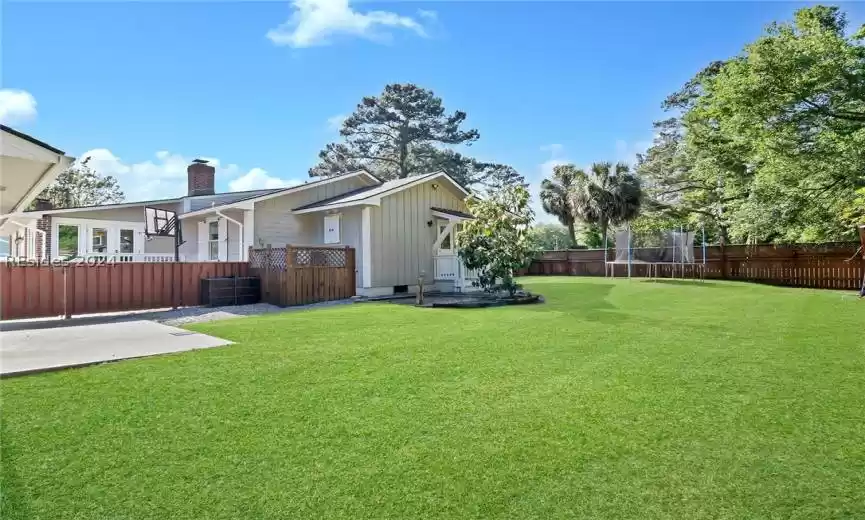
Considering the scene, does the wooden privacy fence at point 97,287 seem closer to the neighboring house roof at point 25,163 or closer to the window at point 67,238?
the neighboring house roof at point 25,163

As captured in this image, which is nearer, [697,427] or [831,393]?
[697,427]

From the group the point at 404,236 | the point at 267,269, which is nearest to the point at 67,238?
the point at 267,269

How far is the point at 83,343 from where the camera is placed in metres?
6.08

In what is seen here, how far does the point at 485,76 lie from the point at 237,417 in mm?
16264

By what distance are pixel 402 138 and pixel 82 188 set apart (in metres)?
23.8

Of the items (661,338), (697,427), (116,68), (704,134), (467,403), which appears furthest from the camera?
(704,134)

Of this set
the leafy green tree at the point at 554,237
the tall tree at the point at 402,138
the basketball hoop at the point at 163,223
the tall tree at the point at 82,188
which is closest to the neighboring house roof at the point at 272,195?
the basketball hoop at the point at 163,223

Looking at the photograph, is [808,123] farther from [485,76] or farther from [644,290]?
[485,76]

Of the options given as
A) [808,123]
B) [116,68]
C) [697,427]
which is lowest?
[697,427]

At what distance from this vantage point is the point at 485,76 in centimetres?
1717

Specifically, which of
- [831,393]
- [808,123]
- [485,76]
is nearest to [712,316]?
[831,393]

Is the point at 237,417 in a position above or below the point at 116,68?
below

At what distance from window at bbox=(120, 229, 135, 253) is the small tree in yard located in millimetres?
13154

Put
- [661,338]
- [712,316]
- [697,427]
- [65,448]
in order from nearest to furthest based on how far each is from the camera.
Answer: [65,448] → [697,427] → [661,338] → [712,316]
